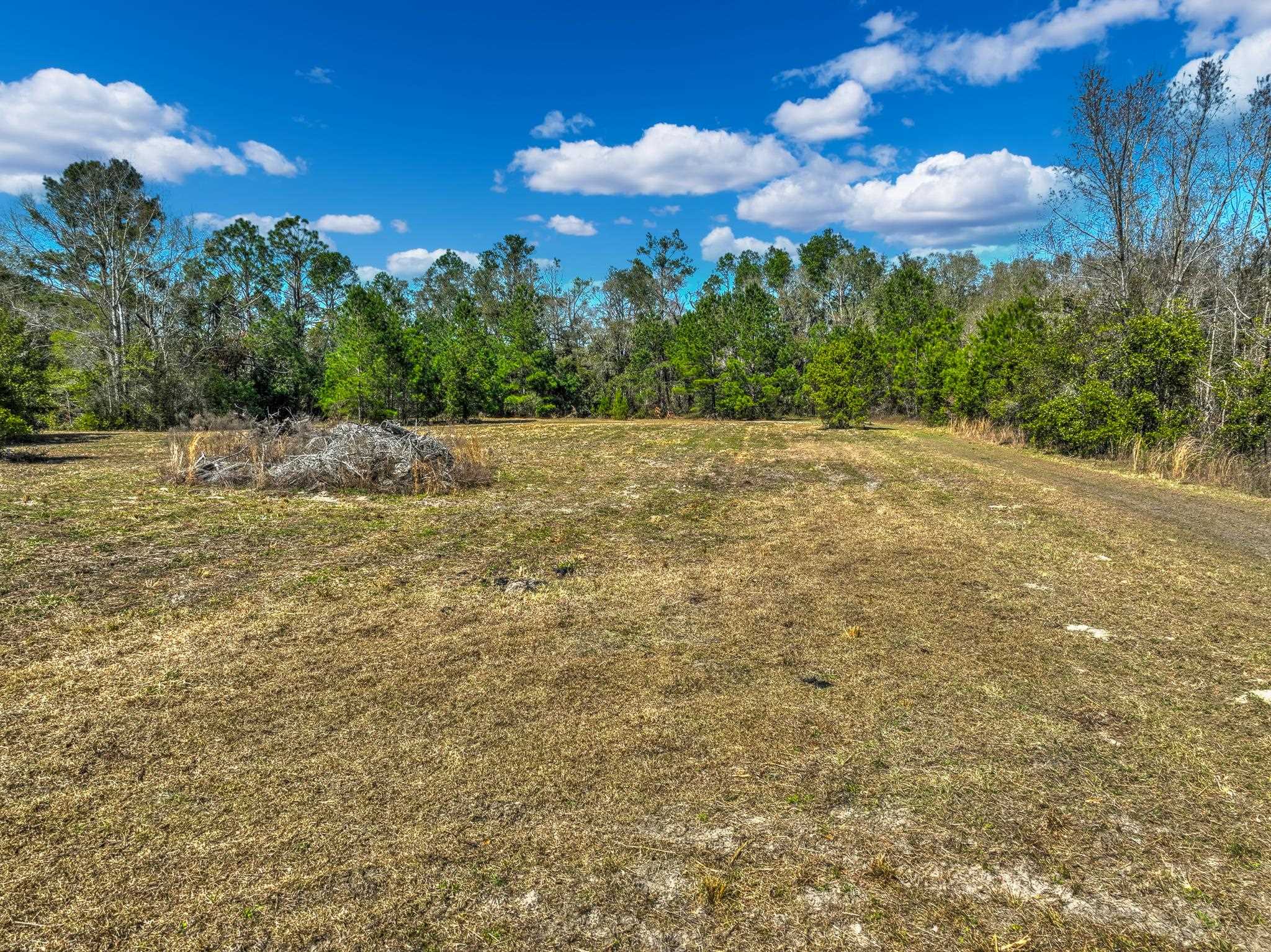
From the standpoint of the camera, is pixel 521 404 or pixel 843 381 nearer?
pixel 843 381

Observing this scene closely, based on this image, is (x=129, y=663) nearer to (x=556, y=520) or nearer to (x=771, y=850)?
(x=771, y=850)

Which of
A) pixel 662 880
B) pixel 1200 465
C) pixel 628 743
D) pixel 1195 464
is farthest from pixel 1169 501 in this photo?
pixel 662 880

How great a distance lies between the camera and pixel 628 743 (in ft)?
9.65

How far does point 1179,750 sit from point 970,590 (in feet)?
7.42

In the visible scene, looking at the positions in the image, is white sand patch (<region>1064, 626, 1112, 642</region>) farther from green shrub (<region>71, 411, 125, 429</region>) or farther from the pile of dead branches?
green shrub (<region>71, 411, 125, 429</region>)

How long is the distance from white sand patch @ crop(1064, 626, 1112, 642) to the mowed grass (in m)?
0.05

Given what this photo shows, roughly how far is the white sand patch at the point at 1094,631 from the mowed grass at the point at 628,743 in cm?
5

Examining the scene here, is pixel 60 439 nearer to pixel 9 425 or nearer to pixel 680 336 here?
pixel 9 425

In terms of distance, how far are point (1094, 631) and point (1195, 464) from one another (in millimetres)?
8459

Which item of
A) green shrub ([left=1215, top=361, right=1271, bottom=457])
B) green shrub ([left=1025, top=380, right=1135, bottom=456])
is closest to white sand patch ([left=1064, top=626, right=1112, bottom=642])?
green shrub ([left=1215, top=361, right=1271, bottom=457])

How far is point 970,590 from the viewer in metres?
5.13

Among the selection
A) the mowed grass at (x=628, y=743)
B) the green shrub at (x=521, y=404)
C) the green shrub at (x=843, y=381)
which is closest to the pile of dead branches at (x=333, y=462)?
the mowed grass at (x=628, y=743)

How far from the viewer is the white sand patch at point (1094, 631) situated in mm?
4207

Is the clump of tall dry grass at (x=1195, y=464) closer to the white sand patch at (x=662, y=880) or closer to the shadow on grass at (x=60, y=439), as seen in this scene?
the white sand patch at (x=662, y=880)
